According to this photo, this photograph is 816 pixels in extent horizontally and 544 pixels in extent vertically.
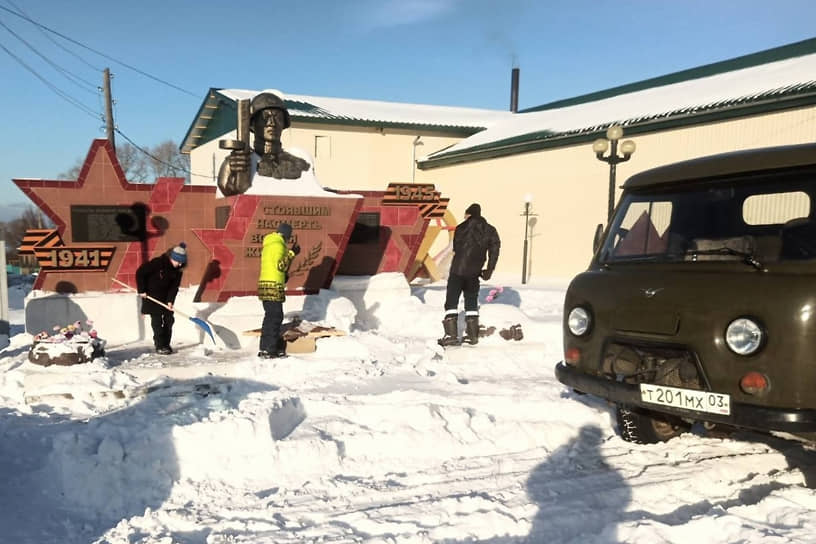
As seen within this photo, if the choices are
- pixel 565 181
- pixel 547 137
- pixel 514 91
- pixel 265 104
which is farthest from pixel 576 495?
pixel 514 91

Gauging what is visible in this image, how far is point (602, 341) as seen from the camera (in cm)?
410

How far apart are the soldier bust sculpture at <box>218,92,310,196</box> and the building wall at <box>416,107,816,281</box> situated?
11.4 m

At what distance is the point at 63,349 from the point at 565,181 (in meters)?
16.6

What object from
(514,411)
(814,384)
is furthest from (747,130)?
(814,384)

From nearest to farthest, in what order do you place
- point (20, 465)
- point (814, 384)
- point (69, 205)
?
1. point (814, 384)
2. point (20, 465)
3. point (69, 205)

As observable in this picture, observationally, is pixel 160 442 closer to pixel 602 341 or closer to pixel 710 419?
pixel 602 341

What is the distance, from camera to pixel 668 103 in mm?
17359

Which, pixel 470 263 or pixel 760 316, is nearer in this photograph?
pixel 760 316

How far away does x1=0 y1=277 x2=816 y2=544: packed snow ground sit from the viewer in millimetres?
3393

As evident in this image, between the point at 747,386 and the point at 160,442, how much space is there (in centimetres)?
400

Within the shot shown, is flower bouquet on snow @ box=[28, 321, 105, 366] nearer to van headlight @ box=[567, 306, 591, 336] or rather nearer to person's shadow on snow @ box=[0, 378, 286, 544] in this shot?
person's shadow on snow @ box=[0, 378, 286, 544]

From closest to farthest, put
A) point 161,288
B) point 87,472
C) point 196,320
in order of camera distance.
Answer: point 87,472 < point 161,288 < point 196,320

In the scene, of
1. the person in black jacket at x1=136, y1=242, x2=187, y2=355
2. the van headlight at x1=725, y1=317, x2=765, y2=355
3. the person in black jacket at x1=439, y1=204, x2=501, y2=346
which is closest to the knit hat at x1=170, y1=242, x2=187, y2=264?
the person in black jacket at x1=136, y1=242, x2=187, y2=355

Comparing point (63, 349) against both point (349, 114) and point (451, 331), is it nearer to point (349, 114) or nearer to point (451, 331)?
point (451, 331)
